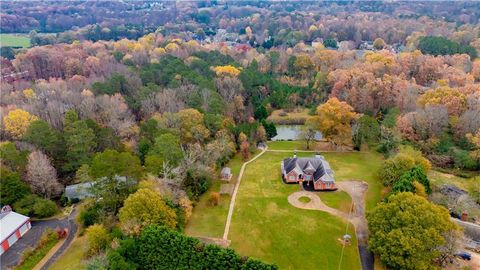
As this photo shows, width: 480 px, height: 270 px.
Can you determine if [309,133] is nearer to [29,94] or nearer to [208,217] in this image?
[208,217]

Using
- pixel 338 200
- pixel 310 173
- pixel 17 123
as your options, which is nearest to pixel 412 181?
pixel 338 200

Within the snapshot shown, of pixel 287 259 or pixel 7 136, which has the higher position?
pixel 7 136

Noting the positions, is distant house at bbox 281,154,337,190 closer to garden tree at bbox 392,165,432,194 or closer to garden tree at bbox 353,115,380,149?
garden tree at bbox 392,165,432,194

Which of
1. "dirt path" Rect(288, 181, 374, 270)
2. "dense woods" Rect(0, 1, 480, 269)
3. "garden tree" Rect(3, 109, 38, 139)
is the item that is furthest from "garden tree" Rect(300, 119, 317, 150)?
"garden tree" Rect(3, 109, 38, 139)

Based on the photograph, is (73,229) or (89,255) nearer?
(89,255)

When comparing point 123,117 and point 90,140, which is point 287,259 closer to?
point 90,140

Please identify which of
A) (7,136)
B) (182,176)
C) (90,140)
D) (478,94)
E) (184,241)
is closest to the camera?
(184,241)

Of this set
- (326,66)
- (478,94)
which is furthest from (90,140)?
(326,66)
